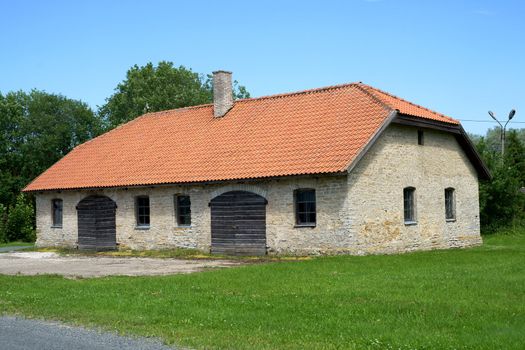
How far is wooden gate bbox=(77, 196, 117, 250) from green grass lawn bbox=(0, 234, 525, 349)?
1075 cm

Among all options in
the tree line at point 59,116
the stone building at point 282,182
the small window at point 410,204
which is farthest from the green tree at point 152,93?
the small window at point 410,204

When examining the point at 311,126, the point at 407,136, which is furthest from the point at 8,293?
the point at 407,136

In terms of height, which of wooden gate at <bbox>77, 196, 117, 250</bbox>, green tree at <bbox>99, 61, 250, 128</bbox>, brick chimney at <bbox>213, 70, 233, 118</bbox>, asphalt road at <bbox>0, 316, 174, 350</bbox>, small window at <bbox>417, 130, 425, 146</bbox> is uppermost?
green tree at <bbox>99, 61, 250, 128</bbox>

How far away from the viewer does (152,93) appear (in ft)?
184

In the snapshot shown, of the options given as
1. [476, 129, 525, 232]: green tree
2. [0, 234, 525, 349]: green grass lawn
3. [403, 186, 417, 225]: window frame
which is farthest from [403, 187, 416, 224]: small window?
[476, 129, 525, 232]: green tree

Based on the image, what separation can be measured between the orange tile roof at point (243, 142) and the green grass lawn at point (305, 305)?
18.4 feet

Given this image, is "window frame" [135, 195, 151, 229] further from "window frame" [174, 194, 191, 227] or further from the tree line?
the tree line

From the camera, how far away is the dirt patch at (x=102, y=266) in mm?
18391

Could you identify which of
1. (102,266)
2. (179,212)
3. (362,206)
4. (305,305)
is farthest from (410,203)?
(305,305)

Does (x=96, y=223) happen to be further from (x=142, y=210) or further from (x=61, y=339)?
(x=61, y=339)

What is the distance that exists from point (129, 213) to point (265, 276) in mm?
12657

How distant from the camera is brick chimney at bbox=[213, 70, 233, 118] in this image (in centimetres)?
2903

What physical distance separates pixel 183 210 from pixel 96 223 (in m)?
4.89

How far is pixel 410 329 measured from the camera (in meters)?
8.91
